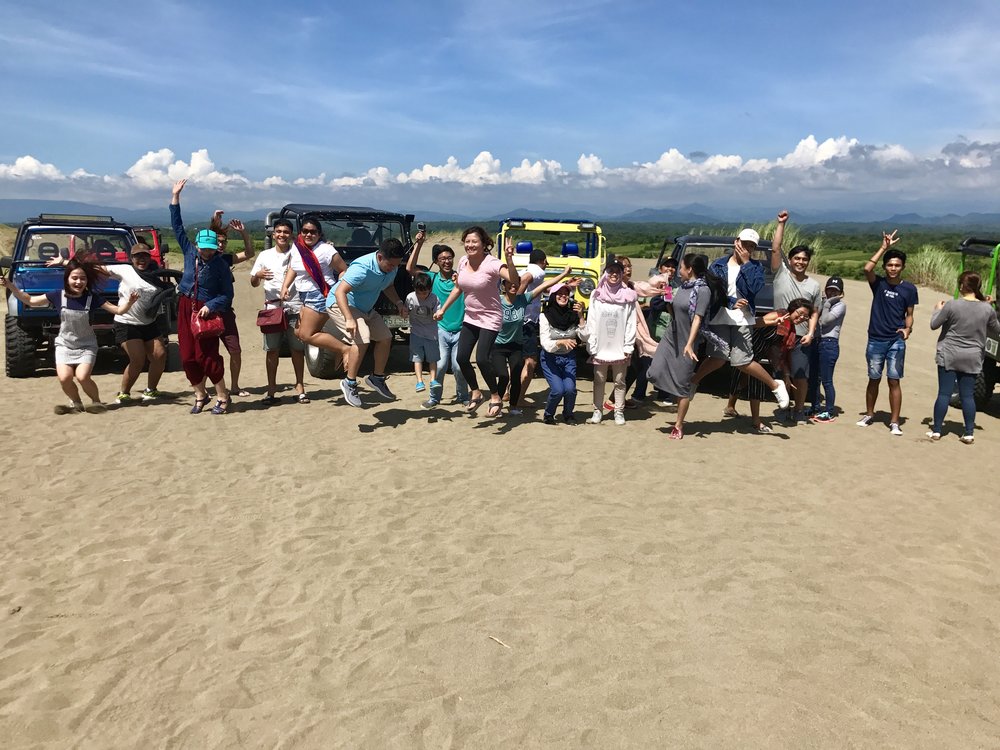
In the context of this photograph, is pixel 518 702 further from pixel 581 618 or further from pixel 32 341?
pixel 32 341

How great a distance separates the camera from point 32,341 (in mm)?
9172

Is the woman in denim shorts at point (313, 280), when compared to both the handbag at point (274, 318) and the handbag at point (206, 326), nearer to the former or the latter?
the handbag at point (274, 318)

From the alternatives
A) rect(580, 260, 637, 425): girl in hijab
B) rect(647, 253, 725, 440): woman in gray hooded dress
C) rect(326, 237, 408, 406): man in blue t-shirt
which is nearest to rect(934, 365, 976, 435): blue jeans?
rect(647, 253, 725, 440): woman in gray hooded dress

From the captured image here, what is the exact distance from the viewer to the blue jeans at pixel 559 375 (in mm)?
7203

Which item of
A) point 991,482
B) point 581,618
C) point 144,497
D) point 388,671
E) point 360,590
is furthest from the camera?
point 991,482

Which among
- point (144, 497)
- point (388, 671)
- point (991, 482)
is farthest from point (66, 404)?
point (991, 482)

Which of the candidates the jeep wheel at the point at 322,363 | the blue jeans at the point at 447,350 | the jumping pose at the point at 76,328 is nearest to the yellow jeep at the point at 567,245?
the jeep wheel at the point at 322,363

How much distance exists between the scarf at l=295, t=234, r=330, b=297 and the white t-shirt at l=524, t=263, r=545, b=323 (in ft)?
6.87

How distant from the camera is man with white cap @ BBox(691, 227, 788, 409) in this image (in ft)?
21.6

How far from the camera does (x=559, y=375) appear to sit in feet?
23.8

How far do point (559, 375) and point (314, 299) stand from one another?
267 cm

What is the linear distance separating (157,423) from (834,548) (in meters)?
6.36

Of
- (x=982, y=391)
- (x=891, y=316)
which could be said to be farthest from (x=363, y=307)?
(x=982, y=391)

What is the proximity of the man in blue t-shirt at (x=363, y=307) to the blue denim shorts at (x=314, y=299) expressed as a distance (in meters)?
0.28
